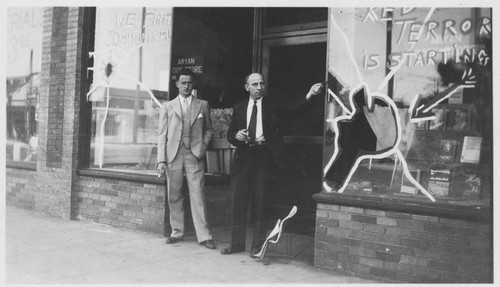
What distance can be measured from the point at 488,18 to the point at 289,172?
10.5 feet

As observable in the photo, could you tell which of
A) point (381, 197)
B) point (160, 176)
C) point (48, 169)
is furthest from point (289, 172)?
point (48, 169)

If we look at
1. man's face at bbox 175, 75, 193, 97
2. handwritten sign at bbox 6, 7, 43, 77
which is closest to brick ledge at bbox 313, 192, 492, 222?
man's face at bbox 175, 75, 193, 97

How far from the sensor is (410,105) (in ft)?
14.8

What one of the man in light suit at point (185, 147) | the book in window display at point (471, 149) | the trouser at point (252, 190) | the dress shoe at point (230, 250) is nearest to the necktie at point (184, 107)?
the man in light suit at point (185, 147)

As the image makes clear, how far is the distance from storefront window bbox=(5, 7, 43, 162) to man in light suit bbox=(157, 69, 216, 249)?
3.22m

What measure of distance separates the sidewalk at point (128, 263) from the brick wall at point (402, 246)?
0.20 m

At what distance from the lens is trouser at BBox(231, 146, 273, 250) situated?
5238 millimetres

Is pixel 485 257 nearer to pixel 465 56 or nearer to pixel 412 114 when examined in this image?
pixel 412 114

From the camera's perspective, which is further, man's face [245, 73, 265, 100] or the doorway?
the doorway

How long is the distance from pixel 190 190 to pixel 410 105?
8.69 ft

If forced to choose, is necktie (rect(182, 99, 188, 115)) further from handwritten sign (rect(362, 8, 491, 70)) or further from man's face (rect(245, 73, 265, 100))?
handwritten sign (rect(362, 8, 491, 70))

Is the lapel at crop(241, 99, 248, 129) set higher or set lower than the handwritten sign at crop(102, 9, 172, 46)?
lower

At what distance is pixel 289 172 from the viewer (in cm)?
658

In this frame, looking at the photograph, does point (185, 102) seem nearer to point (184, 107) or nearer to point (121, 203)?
point (184, 107)
